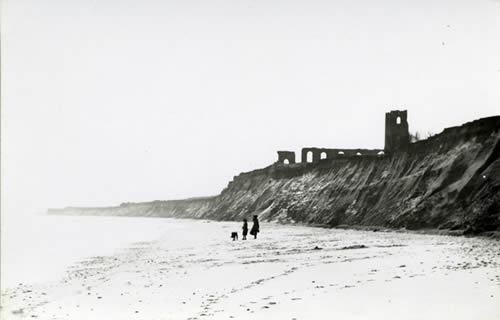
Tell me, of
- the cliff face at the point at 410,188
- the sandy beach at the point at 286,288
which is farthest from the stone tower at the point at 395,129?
the sandy beach at the point at 286,288

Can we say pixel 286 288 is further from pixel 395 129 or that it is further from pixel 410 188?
pixel 395 129

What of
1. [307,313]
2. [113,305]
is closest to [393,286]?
[307,313]

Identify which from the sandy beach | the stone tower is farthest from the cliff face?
the sandy beach

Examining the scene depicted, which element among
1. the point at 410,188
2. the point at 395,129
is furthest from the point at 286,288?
the point at 395,129

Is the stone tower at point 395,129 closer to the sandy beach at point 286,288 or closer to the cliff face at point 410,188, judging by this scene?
the cliff face at point 410,188

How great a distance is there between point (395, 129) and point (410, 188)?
56.4 feet

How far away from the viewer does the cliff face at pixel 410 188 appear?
25.9 m

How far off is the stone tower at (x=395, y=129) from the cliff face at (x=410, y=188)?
11.7 feet

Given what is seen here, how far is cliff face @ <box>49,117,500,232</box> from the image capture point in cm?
2592

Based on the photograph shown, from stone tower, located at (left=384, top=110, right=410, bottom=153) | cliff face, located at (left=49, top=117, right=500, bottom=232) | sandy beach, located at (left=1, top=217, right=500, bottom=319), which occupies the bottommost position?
sandy beach, located at (left=1, top=217, right=500, bottom=319)

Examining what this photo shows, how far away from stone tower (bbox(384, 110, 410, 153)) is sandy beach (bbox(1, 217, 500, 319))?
3241 centimetres

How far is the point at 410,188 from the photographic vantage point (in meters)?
33.3

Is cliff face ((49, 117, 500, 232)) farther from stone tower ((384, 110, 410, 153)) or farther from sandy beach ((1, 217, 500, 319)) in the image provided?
sandy beach ((1, 217, 500, 319))

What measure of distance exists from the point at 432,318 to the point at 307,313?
1.88m
